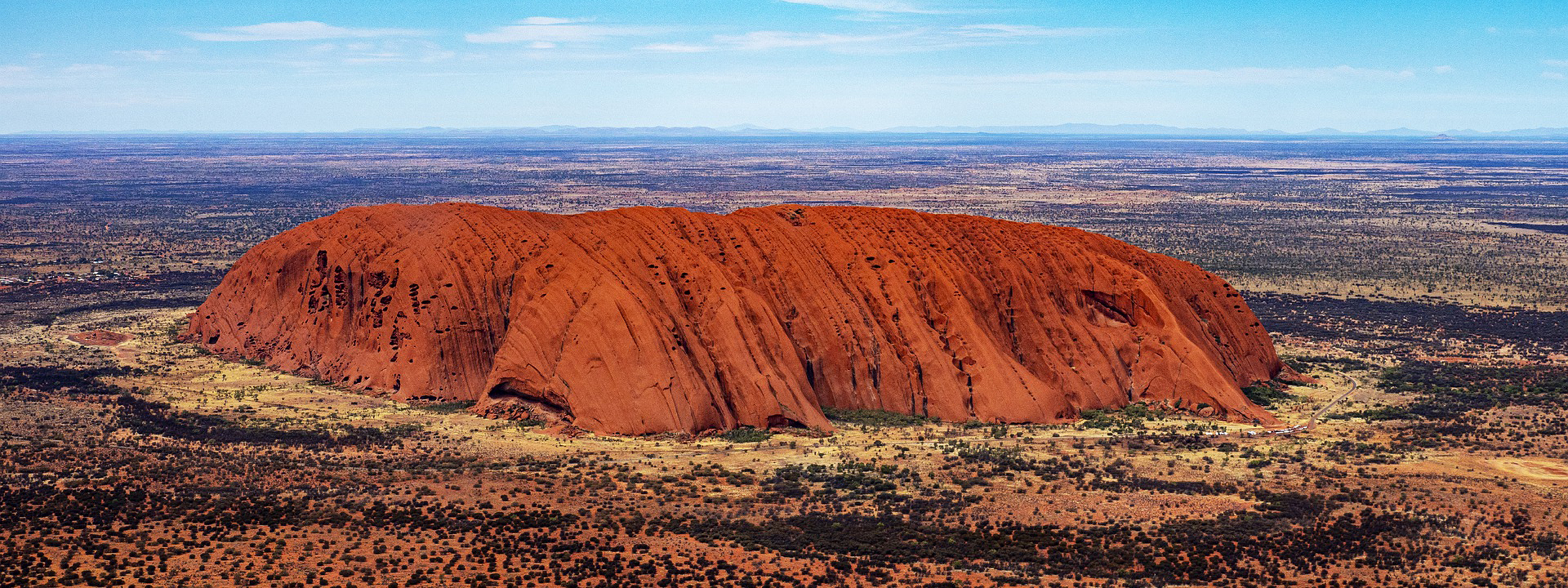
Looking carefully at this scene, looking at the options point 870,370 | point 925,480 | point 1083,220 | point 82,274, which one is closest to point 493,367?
point 870,370

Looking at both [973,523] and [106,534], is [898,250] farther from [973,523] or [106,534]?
[106,534]

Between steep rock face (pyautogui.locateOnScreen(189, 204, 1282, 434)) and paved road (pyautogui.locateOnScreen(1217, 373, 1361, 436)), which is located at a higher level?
steep rock face (pyautogui.locateOnScreen(189, 204, 1282, 434))

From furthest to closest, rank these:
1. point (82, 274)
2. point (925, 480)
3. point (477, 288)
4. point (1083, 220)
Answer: point (1083, 220), point (82, 274), point (477, 288), point (925, 480)

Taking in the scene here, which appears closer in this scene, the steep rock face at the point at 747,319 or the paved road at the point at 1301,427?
the steep rock face at the point at 747,319

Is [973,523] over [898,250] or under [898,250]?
under

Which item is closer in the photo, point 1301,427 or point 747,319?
point 1301,427

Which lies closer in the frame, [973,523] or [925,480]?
[973,523]

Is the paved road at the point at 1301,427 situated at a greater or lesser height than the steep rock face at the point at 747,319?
lesser

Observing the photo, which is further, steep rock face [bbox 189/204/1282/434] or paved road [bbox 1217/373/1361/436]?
paved road [bbox 1217/373/1361/436]
